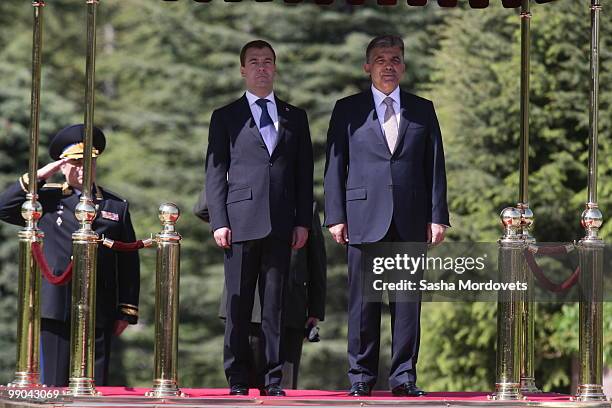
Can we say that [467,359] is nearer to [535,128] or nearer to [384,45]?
[535,128]

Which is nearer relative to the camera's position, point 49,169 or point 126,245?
point 126,245

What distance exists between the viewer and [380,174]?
10.9 meters

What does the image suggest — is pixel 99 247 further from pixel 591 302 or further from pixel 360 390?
pixel 591 302

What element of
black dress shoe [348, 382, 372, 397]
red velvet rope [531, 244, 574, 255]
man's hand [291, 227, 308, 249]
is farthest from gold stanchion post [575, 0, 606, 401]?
man's hand [291, 227, 308, 249]

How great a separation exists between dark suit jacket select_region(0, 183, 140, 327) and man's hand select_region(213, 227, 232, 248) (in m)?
1.28

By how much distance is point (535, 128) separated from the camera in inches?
856

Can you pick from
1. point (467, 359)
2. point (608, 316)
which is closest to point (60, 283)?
point (608, 316)

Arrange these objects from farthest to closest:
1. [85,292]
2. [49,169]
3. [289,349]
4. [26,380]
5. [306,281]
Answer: [289,349]
[306,281]
[49,169]
[26,380]
[85,292]

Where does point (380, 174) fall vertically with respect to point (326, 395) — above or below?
above

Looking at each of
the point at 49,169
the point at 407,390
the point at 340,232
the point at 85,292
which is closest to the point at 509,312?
the point at 407,390

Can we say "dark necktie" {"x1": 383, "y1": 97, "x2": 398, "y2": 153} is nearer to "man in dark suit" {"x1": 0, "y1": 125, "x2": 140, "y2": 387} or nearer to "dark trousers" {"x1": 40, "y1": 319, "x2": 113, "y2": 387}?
"man in dark suit" {"x1": 0, "y1": 125, "x2": 140, "y2": 387}

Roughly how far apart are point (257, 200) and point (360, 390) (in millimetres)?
1238

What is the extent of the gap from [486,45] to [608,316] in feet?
14.8

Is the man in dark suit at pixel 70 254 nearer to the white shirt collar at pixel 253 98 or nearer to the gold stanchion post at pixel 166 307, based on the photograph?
the white shirt collar at pixel 253 98
